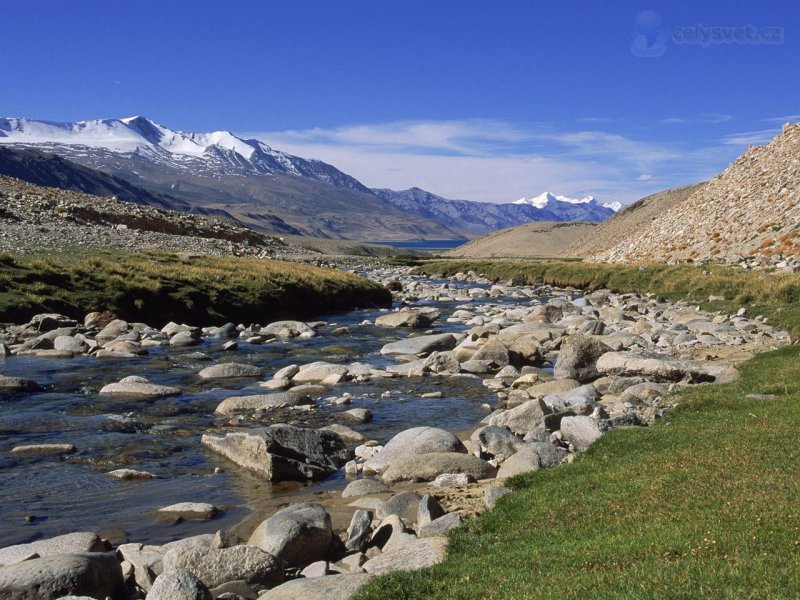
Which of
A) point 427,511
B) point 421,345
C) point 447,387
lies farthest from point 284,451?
point 421,345

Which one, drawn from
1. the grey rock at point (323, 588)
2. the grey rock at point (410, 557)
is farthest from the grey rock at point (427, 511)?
the grey rock at point (323, 588)

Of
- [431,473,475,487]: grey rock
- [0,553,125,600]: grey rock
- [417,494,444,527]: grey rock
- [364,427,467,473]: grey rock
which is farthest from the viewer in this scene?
[364,427,467,473]: grey rock

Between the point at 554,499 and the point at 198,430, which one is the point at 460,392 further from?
the point at 554,499

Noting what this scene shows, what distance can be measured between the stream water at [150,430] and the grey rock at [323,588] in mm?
4460

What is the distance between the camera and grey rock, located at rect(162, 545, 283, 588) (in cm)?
1075

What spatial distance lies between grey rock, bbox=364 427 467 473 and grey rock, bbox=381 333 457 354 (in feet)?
50.3

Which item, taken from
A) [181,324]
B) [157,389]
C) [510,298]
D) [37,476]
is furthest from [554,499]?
[510,298]

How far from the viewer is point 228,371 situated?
28312 mm

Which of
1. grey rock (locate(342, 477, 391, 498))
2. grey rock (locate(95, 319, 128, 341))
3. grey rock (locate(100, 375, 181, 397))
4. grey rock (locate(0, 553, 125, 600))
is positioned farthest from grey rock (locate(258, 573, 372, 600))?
grey rock (locate(95, 319, 128, 341))

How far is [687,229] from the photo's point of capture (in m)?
75.8

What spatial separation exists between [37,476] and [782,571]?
1530 cm

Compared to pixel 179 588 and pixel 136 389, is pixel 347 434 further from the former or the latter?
pixel 179 588

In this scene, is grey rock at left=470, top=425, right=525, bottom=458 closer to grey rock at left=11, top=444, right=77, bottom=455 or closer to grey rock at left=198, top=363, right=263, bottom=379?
grey rock at left=11, top=444, right=77, bottom=455

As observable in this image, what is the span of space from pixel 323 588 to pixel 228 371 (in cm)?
1975
